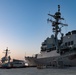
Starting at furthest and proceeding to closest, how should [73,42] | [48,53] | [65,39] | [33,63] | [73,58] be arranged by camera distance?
[33,63], [48,53], [65,39], [73,42], [73,58]

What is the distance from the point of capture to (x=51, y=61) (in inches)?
2205

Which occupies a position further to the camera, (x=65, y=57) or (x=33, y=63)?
(x=33, y=63)

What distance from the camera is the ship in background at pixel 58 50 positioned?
48.6 meters

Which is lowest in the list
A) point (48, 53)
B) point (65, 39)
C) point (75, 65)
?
point (75, 65)

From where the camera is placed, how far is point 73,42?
5100 cm

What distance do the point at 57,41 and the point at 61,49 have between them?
1081 cm

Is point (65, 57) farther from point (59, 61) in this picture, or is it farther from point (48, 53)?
point (48, 53)

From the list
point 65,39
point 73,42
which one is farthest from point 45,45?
point 73,42

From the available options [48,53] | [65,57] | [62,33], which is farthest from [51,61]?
[62,33]

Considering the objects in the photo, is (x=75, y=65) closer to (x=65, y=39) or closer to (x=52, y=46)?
(x=65, y=39)

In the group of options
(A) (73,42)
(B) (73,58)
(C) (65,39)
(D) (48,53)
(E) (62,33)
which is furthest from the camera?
(E) (62,33)

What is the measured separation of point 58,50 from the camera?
53.0m

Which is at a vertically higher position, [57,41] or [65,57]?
[57,41]

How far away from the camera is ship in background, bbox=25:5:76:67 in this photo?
48594 millimetres
